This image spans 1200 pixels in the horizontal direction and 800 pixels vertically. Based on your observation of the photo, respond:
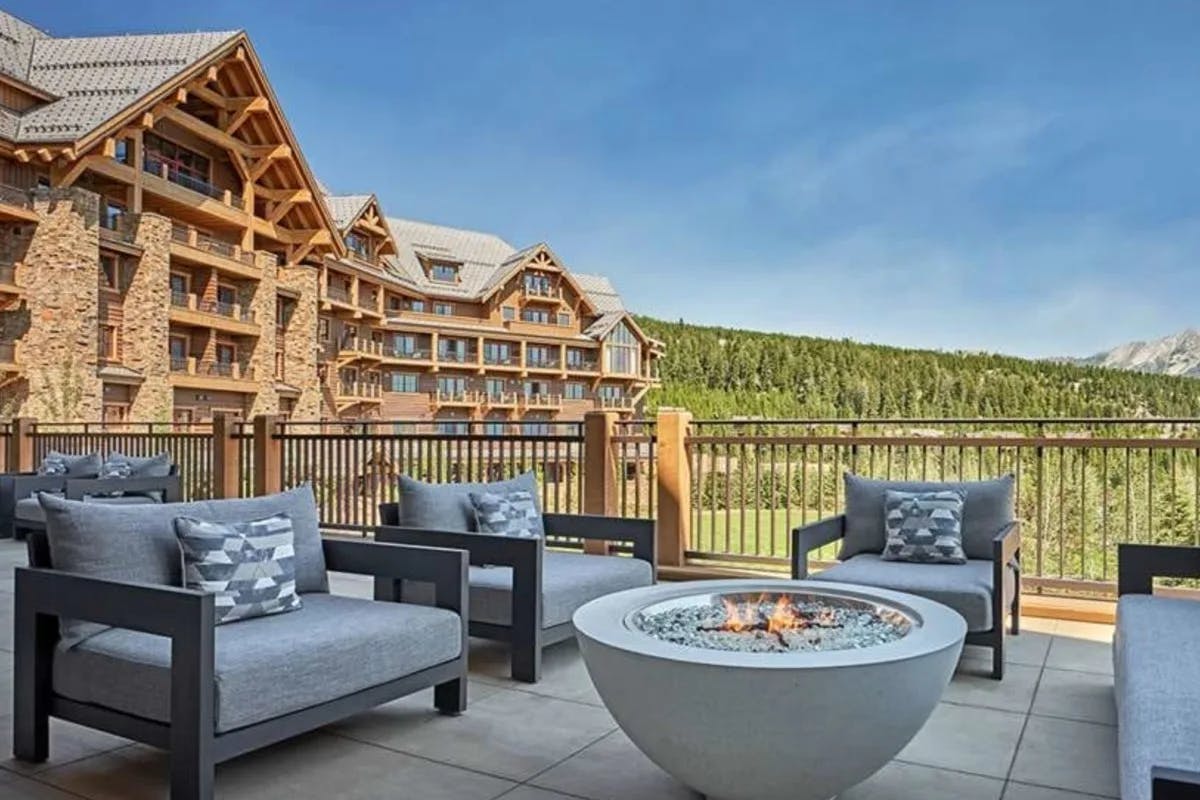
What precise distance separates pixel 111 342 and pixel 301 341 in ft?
19.2

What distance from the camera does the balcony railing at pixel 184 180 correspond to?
19.1 metres

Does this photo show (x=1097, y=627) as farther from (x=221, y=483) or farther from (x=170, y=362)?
(x=170, y=362)

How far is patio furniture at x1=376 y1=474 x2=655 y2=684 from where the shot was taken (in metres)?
3.70

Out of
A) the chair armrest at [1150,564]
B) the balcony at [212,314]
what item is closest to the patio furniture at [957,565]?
the chair armrest at [1150,564]

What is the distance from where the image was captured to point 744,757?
2.13 metres

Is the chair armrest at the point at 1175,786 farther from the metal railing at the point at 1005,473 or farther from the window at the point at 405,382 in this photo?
the window at the point at 405,382

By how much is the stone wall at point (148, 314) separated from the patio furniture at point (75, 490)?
10.6 metres

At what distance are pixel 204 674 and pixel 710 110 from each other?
26704 millimetres

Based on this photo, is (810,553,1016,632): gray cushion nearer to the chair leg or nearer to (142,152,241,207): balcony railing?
the chair leg

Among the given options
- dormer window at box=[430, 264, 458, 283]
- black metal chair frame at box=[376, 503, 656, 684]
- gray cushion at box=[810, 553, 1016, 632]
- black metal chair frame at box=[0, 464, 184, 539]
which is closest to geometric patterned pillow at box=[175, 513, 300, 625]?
black metal chair frame at box=[376, 503, 656, 684]

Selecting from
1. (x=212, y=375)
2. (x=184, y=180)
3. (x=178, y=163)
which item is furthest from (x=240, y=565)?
(x=178, y=163)

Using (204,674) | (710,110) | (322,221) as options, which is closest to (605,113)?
(710,110)

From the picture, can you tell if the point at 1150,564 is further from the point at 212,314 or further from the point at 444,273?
the point at 444,273

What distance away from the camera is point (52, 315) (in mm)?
16688
